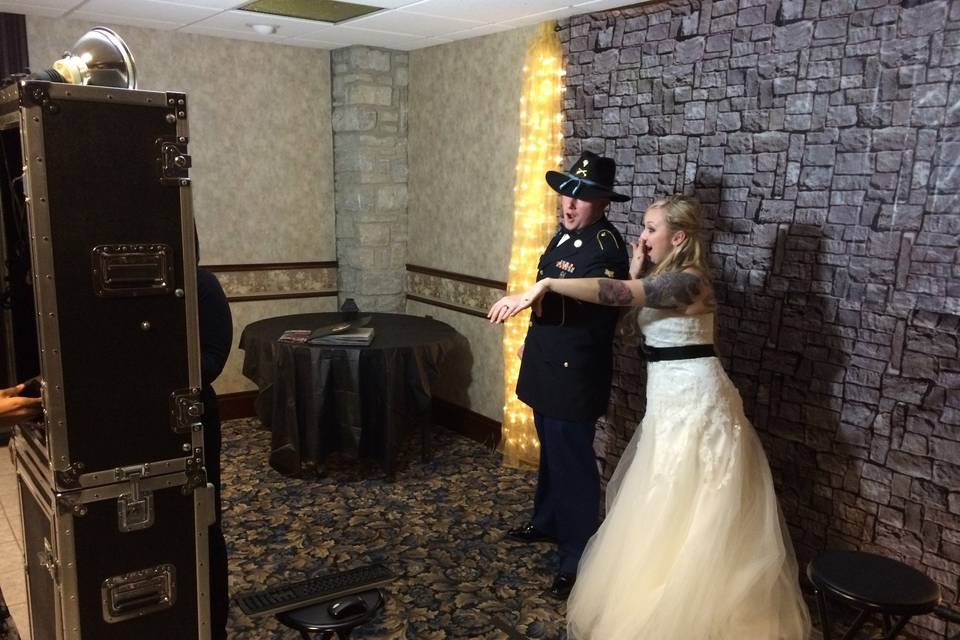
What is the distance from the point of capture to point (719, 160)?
3057mm

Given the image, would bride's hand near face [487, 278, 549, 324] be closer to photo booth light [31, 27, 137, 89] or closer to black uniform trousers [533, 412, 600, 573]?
black uniform trousers [533, 412, 600, 573]

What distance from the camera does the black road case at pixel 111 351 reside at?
1.68m

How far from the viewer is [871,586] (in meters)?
1.87

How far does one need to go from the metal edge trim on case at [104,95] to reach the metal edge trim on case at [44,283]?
0.06 m

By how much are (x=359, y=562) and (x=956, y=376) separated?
7.32 feet

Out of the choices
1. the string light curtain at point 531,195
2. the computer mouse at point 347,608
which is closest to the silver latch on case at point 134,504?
the computer mouse at point 347,608

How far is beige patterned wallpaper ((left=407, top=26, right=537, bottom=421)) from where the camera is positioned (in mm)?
4203

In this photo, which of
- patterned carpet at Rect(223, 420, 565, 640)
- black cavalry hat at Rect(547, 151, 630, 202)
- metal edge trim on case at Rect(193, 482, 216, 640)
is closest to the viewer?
metal edge trim on case at Rect(193, 482, 216, 640)

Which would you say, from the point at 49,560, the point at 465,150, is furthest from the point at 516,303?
the point at 465,150

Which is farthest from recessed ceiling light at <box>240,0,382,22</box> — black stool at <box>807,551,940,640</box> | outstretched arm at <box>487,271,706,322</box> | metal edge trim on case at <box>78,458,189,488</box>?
black stool at <box>807,551,940,640</box>

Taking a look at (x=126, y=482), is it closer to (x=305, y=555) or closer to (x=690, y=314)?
(x=305, y=555)

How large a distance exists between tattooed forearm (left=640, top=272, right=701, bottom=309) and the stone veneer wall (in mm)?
543

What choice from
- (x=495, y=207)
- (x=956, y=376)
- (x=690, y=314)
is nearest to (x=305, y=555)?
(x=690, y=314)

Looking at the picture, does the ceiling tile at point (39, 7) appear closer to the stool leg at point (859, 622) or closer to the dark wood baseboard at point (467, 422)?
the dark wood baseboard at point (467, 422)
